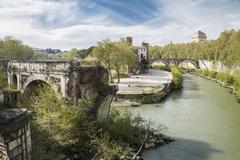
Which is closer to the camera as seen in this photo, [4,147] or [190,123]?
[4,147]

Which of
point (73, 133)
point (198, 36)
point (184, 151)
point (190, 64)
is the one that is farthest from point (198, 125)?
point (198, 36)

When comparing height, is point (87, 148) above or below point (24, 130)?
below

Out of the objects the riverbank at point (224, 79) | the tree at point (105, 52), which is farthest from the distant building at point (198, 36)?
the tree at point (105, 52)

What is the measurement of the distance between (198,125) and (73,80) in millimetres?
11920

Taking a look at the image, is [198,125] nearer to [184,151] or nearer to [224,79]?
[184,151]

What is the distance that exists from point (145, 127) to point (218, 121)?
26.1 ft

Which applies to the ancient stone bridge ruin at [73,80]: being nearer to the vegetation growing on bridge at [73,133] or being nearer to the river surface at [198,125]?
the vegetation growing on bridge at [73,133]

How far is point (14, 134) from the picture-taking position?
5.68m

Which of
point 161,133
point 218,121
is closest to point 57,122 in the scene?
point 161,133

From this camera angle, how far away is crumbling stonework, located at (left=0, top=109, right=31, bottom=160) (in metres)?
5.50

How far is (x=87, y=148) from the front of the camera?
1619 centimetres

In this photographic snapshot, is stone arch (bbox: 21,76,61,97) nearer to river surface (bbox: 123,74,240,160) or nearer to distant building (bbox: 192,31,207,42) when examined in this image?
river surface (bbox: 123,74,240,160)

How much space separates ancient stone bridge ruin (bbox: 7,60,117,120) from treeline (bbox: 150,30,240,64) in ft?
122

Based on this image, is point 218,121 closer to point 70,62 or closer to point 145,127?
point 145,127
